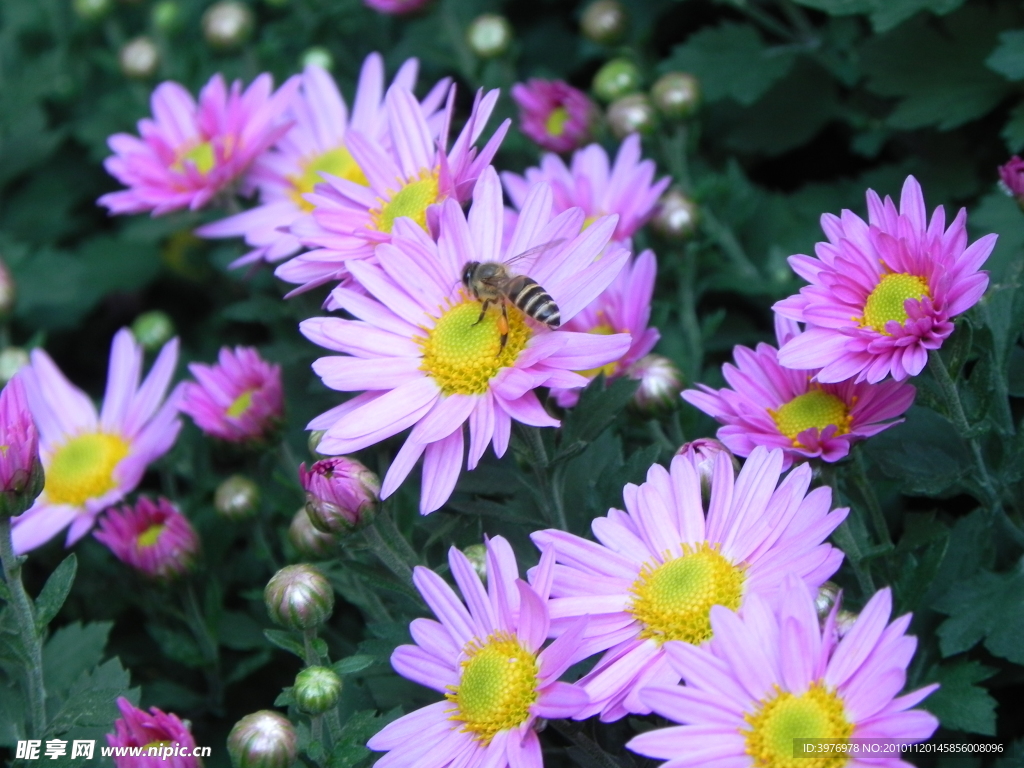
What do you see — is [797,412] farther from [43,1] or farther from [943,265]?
[43,1]

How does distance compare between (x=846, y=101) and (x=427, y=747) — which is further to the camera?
(x=846, y=101)

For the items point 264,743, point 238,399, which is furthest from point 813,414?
point 238,399

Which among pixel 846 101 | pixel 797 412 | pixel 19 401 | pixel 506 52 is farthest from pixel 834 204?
pixel 19 401

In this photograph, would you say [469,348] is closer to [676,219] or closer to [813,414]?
[813,414]

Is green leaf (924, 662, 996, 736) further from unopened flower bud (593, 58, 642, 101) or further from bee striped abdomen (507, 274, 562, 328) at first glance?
unopened flower bud (593, 58, 642, 101)

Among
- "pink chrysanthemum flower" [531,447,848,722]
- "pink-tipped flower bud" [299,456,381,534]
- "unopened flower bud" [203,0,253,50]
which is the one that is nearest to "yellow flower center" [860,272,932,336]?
"pink chrysanthemum flower" [531,447,848,722]

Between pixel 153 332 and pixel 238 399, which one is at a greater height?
pixel 238 399

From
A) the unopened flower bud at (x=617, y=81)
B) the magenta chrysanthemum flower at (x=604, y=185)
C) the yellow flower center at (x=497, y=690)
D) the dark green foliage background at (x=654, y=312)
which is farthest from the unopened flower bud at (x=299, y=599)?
the unopened flower bud at (x=617, y=81)
